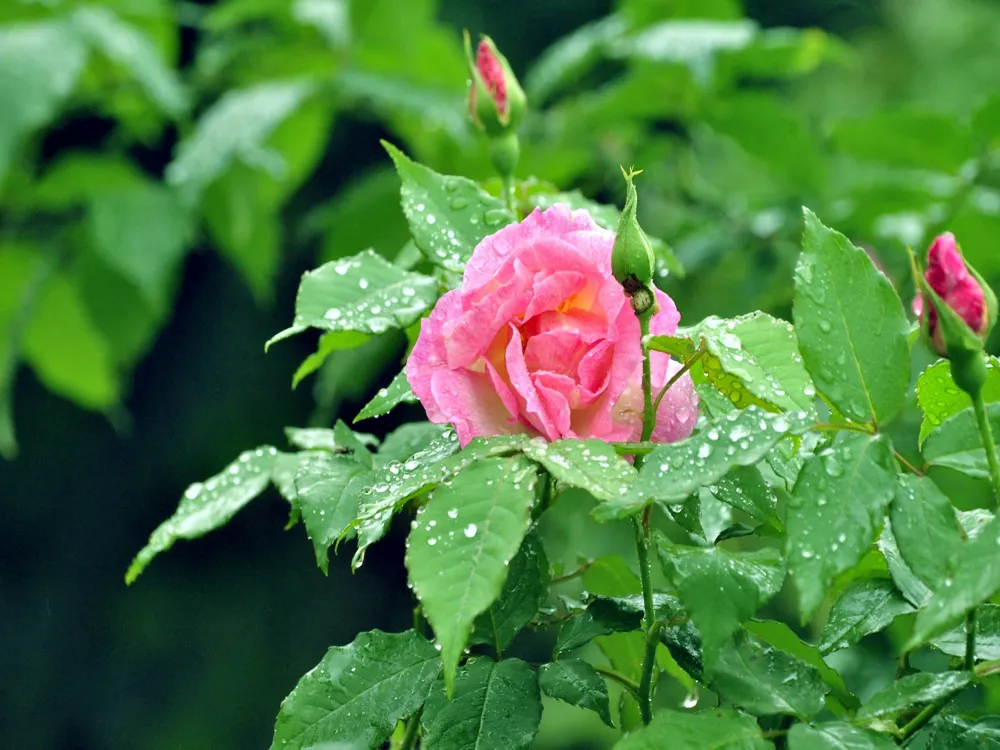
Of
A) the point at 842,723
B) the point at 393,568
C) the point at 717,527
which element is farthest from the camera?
the point at 393,568

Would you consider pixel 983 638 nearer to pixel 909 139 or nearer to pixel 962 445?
pixel 962 445

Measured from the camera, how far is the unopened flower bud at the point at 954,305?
0.40 meters

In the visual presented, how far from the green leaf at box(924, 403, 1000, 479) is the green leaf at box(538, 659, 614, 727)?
159 millimetres

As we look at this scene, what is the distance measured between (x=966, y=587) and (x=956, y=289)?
12cm

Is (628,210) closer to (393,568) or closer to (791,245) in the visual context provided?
(791,245)

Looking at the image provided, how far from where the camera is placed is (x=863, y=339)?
0.42 m

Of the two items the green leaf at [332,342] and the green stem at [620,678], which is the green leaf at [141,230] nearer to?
the green leaf at [332,342]

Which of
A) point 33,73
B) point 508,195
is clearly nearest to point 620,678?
point 508,195

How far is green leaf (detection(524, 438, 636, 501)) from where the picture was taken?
389mm

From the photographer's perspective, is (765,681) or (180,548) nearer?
(765,681)

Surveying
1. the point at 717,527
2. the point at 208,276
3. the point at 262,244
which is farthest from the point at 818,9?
the point at 717,527

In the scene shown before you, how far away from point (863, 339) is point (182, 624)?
3674 mm

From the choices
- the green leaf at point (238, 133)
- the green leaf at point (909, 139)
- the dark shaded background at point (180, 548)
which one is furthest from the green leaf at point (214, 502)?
the dark shaded background at point (180, 548)

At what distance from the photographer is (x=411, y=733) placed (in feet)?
1.67
